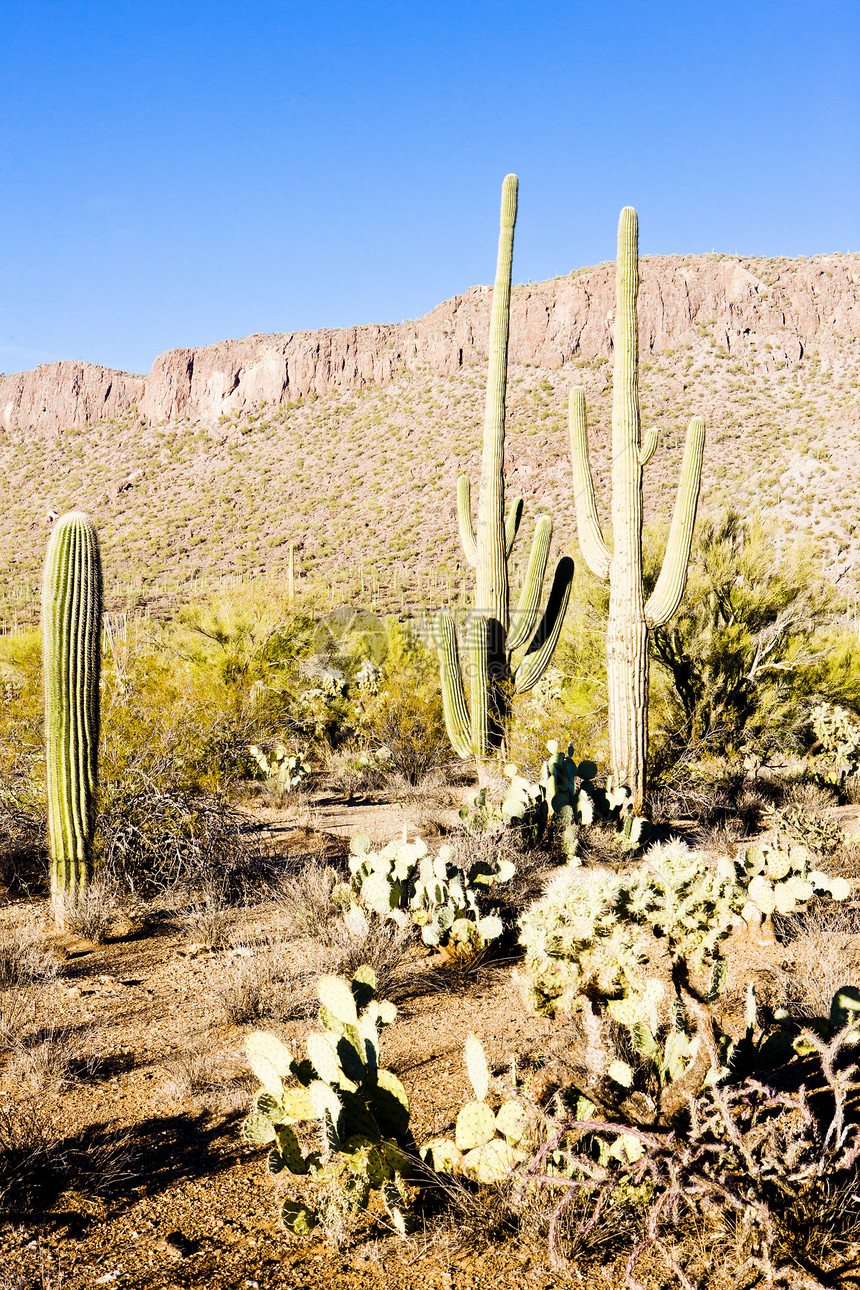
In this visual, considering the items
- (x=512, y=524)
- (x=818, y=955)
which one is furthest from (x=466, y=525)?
(x=818, y=955)

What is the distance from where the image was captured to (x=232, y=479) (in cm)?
4541

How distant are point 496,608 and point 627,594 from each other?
2054 mm

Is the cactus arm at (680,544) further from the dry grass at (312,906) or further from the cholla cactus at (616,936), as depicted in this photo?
the cholla cactus at (616,936)

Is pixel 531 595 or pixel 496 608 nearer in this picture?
pixel 496 608

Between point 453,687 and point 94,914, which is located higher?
point 453,687

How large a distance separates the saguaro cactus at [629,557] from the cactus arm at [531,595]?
5.60 ft

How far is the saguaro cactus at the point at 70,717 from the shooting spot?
5972 millimetres

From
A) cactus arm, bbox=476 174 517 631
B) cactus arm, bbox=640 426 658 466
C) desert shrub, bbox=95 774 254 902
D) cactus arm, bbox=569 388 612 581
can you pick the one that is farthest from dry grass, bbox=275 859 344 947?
cactus arm, bbox=640 426 658 466

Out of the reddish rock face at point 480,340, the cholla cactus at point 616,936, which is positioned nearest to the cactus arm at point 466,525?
the cholla cactus at point 616,936

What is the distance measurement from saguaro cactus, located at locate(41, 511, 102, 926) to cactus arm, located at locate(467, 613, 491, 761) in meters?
4.63

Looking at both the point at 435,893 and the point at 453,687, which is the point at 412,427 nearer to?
the point at 453,687

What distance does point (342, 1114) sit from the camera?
9.25ft

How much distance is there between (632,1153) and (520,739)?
6610mm

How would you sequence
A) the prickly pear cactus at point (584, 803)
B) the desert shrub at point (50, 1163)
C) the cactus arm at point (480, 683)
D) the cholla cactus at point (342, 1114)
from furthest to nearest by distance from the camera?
the cactus arm at point (480, 683)
the prickly pear cactus at point (584, 803)
the desert shrub at point (50, 1163)
the cholla cactus at point (342, 1114)
